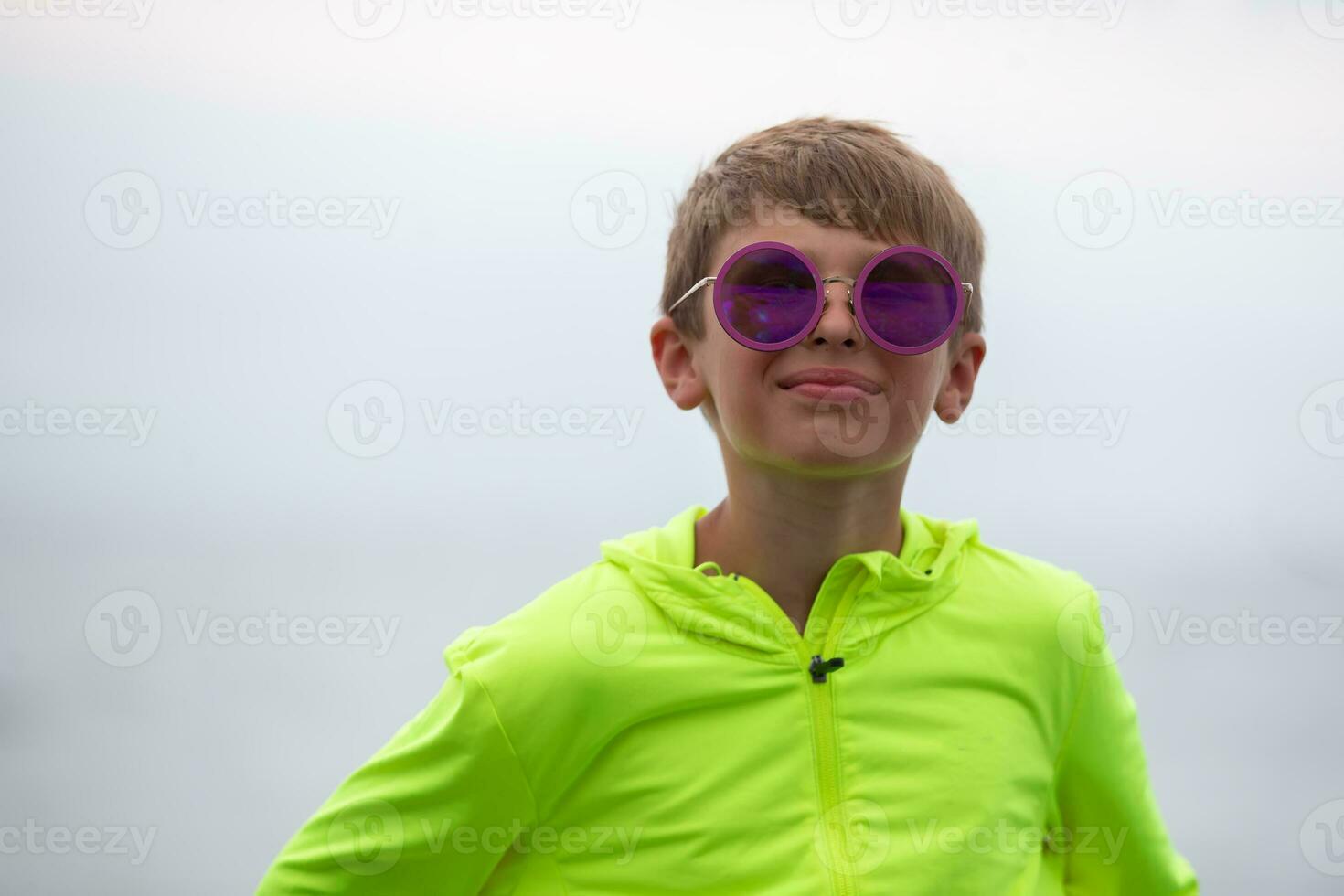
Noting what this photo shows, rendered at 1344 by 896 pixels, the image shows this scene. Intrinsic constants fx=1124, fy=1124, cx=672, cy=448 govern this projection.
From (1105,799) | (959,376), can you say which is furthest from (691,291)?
(1105,799)

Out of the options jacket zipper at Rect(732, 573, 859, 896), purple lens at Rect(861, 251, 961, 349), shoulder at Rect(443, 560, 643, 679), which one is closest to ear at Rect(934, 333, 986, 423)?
purple lens at Rect(861, 251, 961, 349)

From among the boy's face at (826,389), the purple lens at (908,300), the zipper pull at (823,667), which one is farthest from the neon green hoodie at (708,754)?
the purple lens at (908,300)

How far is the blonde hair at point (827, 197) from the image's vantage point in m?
Answer: 1.09

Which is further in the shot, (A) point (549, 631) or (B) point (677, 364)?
(B) point (677, 364)

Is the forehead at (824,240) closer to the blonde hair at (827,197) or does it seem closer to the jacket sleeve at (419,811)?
the blonde hair at (827,197)

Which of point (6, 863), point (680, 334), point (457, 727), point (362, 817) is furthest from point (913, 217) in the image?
point (6, 863)

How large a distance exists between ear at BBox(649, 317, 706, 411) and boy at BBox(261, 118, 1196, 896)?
0.04 ft

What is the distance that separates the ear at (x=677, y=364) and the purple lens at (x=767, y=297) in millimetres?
125

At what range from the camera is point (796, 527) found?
1.09 m

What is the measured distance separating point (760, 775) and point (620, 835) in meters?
0.14

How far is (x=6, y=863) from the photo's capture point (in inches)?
68.9

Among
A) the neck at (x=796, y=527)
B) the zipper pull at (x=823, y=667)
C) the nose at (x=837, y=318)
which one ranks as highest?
the nose at (x=837, y=318)

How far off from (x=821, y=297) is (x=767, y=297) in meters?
0.05

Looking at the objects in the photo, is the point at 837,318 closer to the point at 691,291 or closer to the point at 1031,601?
the point at 691,291
